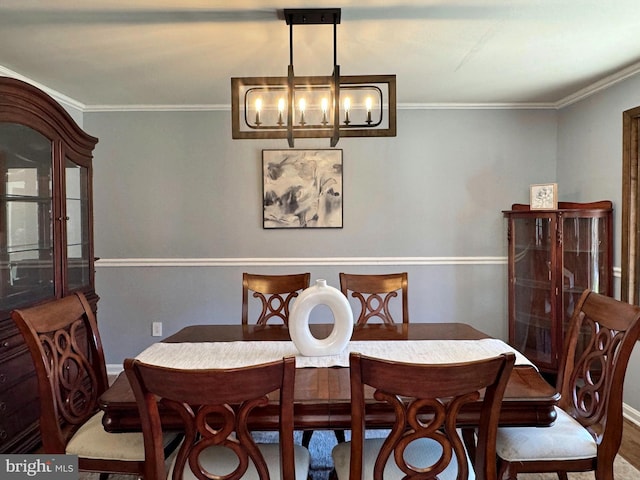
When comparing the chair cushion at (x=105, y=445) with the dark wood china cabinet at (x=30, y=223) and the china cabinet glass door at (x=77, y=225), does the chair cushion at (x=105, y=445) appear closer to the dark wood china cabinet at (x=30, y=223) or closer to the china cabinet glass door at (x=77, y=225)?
the dark wood china cabinet at (x=30, y=223)

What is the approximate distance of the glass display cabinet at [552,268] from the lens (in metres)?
2.96

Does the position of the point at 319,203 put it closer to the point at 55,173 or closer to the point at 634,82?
the point at 55,173

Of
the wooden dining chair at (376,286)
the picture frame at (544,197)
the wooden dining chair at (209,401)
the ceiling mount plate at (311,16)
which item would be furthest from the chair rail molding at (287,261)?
the wooden dining chair at (209,401)

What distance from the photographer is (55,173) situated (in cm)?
249

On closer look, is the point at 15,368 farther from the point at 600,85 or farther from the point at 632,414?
the point at 600,85

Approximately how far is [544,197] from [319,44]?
1.97 metres

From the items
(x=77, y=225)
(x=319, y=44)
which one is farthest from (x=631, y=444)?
(x=77, y=225)

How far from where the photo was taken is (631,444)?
2.44 m

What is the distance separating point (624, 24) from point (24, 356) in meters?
3.48

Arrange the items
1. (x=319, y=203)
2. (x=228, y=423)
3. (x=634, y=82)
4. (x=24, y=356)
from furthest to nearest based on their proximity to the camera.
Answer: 1. (x=319, y=203)
2. (x=634, y=82)
3. (x=24, y=356)
4. (x=228, y=423)

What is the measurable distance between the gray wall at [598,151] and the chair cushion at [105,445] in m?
2.89

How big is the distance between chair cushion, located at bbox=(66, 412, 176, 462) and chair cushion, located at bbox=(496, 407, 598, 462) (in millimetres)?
1348

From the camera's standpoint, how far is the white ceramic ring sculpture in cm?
175

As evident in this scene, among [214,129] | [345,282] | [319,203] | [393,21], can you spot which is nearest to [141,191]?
[214,129]
